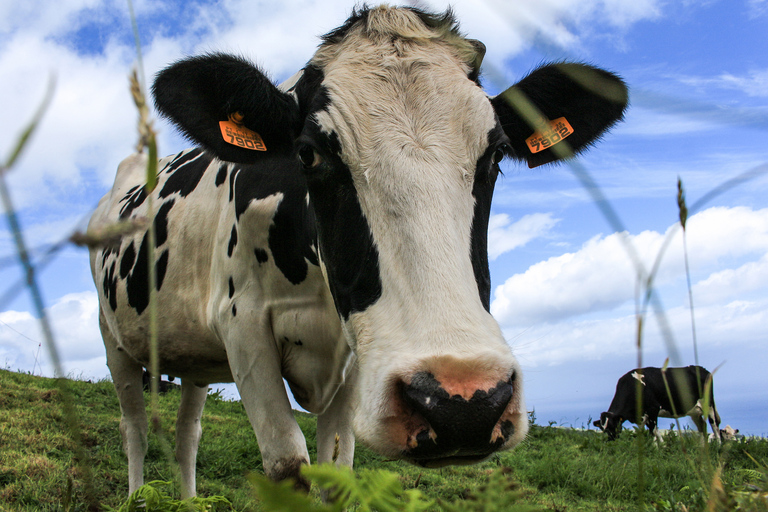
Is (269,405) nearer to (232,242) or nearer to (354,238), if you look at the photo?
(232,242)

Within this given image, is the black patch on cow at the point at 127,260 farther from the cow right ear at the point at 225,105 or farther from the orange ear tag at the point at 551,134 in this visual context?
the orange ear tag at the point at 551,134

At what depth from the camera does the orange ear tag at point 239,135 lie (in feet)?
9.64

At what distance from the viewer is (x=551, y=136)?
317 centimetres

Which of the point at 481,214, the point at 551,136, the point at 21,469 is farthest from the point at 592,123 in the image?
the point at 21,469

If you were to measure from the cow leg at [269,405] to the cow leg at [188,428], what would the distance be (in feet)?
7.23

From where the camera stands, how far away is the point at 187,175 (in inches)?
176

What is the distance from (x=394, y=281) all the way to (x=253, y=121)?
143 cm

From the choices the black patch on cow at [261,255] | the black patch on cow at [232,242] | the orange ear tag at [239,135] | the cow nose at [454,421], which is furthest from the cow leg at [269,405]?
the cow nose at [454,421]

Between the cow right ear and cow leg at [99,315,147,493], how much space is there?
2931mm

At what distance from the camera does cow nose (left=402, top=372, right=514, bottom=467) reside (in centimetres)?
144

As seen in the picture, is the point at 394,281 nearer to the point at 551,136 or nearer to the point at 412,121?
the point at 412,121

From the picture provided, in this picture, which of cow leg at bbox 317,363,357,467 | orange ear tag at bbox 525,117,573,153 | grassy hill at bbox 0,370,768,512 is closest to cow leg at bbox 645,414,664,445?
grassy hill at bbox 0,370,768,512

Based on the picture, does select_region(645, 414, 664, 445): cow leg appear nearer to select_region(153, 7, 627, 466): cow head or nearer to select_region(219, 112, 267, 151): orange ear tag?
select_region(153, 7, 627, 466): cow head

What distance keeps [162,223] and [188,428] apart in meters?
1.93
